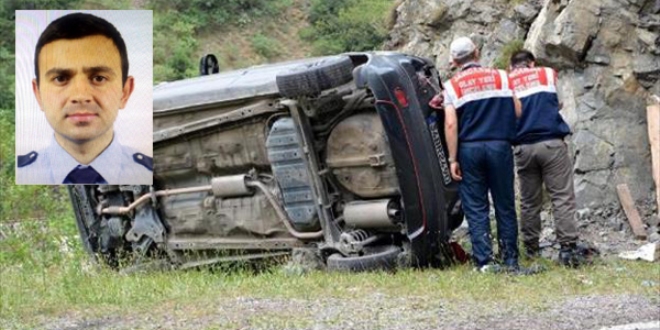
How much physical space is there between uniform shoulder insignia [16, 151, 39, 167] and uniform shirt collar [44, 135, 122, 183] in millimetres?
77

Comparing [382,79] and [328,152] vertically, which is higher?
[382,79]

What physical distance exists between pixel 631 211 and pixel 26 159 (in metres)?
7.03

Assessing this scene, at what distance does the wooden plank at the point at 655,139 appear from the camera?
1052 centimetres

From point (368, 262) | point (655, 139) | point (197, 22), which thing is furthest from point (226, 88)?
point (197, 22)

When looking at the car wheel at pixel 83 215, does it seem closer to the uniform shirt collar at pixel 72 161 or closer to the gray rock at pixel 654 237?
the uniform shirt collar at pixel 72 161

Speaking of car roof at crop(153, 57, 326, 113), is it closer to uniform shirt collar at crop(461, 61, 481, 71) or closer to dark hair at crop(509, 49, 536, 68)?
uniform shirt collar at crop(461, 61, 481, 71)

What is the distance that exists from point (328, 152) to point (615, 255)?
2.58m

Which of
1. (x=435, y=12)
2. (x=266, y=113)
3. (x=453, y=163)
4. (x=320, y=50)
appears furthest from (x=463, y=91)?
(x=320, y=50)

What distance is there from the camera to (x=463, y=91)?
25.0 feet

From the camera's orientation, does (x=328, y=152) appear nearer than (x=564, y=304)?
No

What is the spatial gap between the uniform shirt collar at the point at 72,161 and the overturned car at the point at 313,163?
2566mm

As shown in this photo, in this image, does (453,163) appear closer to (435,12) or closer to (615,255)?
(615,255)

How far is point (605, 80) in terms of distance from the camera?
1143 centimetres

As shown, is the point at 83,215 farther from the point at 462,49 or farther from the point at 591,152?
the point at 591,152
